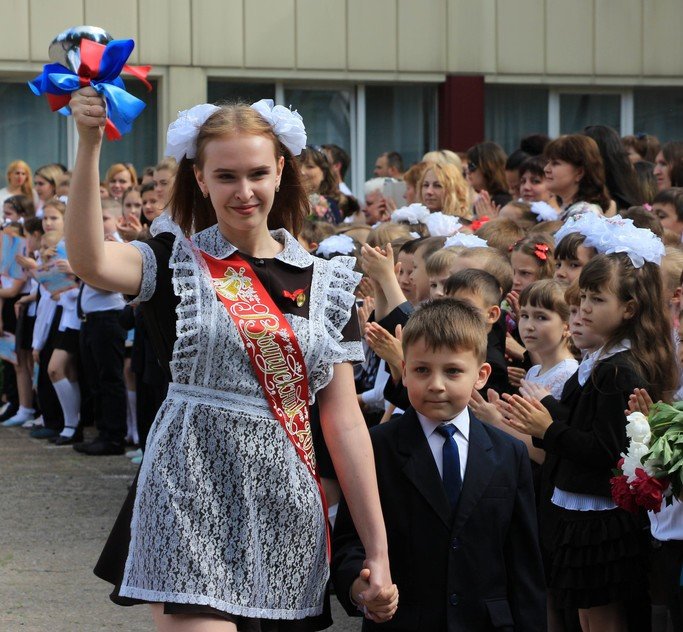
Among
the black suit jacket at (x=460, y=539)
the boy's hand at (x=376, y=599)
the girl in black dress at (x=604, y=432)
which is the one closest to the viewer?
the boy's hand at (x=376, y=599)

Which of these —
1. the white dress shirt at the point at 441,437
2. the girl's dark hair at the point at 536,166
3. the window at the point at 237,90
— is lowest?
the white dress shirt at the point at 441,437

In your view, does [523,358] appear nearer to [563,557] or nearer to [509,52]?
[563,557]

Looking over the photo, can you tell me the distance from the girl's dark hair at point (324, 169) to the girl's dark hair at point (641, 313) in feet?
18.1

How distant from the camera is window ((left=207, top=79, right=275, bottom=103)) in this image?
1722cm

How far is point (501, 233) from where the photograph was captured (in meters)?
7.29

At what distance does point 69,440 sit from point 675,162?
5.31 meters

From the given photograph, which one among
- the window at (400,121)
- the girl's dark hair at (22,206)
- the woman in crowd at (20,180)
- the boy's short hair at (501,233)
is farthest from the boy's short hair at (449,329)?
the window at (400,121)

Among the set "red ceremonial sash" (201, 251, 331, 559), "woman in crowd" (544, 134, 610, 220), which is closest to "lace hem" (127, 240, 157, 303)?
"red ceremonial sash" (201, 251, 331, 559)

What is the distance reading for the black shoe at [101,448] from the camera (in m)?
10.6

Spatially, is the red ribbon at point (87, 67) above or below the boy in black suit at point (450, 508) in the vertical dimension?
above

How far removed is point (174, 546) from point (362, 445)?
1.81ft

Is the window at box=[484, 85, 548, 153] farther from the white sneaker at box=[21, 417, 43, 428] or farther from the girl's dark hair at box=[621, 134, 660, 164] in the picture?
the white sneaker at box=[21, 417, 43, 428]

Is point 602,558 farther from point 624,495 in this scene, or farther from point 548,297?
point 548,297

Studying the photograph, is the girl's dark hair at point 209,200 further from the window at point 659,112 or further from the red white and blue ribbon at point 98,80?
the window at point 659,112
